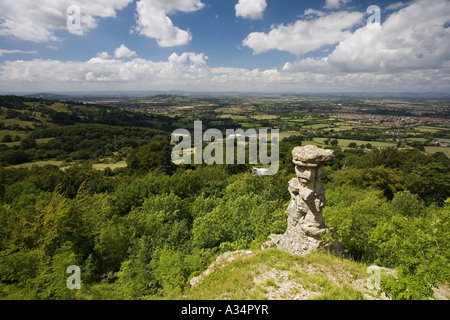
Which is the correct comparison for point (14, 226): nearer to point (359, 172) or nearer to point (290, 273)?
point (290, 273)

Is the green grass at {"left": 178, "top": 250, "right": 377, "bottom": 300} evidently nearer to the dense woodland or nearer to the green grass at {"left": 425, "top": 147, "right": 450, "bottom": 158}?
the dense woodland

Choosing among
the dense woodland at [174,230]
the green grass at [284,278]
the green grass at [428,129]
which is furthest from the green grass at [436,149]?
the green grass at [284,278]

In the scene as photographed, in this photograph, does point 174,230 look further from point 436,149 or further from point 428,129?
point 428,129

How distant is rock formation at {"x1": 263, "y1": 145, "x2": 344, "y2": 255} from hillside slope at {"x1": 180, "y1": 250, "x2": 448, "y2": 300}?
2.58 ft

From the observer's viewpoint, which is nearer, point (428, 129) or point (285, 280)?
point (285, 280)

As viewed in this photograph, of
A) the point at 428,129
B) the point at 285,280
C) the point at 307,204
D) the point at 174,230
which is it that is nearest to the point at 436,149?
the point at 428,129

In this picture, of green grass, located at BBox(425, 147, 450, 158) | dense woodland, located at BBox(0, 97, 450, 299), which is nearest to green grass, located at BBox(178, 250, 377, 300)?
dense woodland, located at BBox(0, 97, 450, 299)

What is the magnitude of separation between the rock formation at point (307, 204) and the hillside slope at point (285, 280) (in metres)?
0.79

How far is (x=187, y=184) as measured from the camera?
102 ft

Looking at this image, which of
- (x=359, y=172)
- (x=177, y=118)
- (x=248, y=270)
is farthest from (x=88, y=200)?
Answer: (x=177, y=118)

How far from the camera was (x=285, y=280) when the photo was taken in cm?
920

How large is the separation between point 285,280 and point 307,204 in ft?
13.5

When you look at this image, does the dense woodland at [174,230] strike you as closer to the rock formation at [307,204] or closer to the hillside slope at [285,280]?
A: the rock formation at [307,204]
